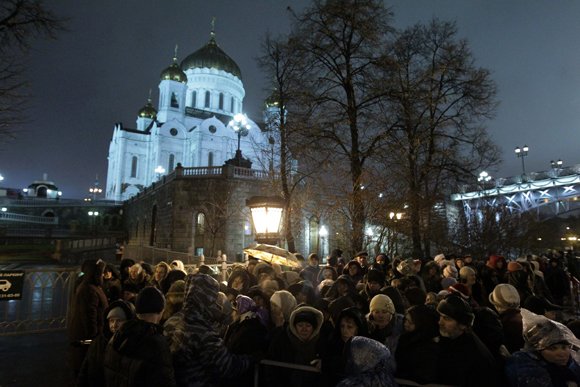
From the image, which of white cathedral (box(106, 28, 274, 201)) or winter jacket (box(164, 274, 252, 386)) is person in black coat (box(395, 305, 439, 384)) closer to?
winter jacket (box(164, 274, 252, 386))

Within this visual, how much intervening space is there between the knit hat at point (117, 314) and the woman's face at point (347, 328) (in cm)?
230

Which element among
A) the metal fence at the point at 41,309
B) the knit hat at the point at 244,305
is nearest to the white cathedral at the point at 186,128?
the metal fence at the point at 41,309

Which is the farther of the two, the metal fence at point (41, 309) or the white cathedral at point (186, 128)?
the white cathedral at point (186, 128)

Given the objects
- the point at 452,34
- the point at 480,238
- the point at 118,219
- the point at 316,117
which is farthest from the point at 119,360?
the point at 118,219

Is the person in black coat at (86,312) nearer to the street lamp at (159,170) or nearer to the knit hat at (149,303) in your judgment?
the knit hat at (149,303)

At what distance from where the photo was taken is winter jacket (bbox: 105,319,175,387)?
247 centimetres

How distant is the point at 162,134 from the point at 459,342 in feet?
188

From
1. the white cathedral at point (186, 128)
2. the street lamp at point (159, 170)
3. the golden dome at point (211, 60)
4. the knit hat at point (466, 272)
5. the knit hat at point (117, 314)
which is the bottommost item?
the knit hat at point (117, 314)

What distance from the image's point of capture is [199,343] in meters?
2.80

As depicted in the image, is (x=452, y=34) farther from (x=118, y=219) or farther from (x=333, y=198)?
(x=118, y=219)

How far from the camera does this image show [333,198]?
1291cm

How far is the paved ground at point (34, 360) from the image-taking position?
512 cm

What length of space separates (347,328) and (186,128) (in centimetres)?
5774

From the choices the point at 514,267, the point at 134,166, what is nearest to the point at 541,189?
the point at 514,267
